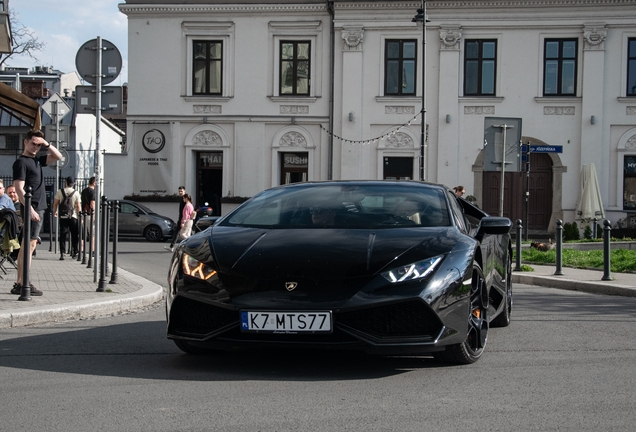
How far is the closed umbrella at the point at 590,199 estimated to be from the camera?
31.7 metres

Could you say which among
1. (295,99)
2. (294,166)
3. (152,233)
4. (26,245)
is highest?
(295,99)

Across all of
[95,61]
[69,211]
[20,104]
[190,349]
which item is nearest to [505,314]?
[190,349]

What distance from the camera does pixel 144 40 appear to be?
3516cm

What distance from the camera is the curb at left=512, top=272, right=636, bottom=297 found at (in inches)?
489

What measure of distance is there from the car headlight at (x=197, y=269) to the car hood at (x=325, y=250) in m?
0.07

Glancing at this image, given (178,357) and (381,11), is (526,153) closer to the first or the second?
(381,11)

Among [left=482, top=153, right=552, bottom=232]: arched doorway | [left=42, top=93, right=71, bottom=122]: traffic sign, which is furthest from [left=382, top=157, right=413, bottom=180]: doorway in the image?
[left=42, top=93, right=71, bottom=122]: traffic sign

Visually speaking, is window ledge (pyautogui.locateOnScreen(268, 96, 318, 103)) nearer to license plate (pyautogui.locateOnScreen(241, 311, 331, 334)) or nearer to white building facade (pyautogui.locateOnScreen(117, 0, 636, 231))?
white building facade (pyautogui.locateOnScreen(117, 0, 636, 231))

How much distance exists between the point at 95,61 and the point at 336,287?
8.05 metres

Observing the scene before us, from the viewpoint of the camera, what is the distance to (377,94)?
34062 mm

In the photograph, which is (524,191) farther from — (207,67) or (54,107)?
(54,107)

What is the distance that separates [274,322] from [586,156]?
98.7ft

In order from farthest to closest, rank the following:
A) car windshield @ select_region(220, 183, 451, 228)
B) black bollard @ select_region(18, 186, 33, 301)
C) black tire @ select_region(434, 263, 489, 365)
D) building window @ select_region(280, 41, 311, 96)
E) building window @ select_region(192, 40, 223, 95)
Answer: building window @ select_region(192, 40, 223, 95)
building window @ select_region(280, 41, 311, 96)
black bollard @ select_region(18, 186, 33, 301)
car windshield @ select_region(220, 183, 451, 228)
black tire @ select_region(434, 263, 489, 365)

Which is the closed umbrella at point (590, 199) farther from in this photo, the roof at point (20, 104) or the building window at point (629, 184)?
the roof at point (20, 104)
